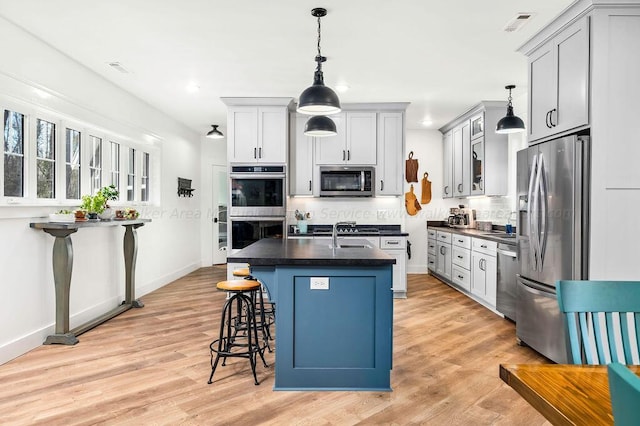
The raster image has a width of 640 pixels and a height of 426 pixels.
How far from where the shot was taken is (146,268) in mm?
5961

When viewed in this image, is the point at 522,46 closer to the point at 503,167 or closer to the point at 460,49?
the point at 460,49

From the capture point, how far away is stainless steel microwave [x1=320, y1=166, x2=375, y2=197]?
5965 mm

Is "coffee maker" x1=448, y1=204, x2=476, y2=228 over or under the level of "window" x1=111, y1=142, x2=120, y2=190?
under

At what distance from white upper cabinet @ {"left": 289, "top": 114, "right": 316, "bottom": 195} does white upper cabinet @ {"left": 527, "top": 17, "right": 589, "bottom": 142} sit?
301 centimetres

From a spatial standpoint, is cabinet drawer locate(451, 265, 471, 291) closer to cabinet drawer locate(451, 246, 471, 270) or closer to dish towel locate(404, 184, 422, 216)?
cabinet drawer locate(451, 246, 471, 270)

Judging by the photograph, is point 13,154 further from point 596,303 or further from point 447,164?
point 447,164

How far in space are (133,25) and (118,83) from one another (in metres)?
1.76

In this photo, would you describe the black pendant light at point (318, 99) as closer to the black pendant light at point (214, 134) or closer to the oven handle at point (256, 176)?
the oven handle at point (256, 176)

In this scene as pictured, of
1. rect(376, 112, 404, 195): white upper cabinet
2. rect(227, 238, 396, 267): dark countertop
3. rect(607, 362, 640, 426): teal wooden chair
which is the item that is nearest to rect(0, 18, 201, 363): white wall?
rect(227, 238, 396, 267): dark countertop

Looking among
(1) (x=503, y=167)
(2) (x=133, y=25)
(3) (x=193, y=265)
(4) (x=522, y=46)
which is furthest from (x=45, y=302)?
(1) (x=503, y=167)

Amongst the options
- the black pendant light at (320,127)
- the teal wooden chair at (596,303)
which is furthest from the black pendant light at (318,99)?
the teal wooden chair at (596,303)

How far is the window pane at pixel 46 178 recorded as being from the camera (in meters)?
3.84

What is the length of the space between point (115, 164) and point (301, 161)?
7.96 ft

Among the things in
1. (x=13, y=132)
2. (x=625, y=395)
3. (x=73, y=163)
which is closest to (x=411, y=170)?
(x=73, y=163)
